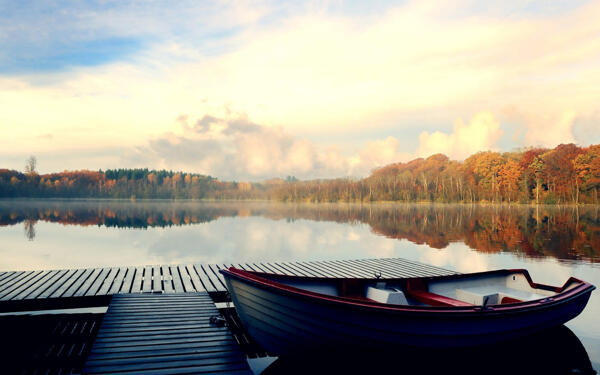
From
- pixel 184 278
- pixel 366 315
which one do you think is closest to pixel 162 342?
pixel 366 315

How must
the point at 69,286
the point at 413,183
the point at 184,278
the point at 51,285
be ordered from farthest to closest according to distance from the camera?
1. the point at 413,183
2. the point at 184,278
3. the point at 51,285
4. the point at 69,286

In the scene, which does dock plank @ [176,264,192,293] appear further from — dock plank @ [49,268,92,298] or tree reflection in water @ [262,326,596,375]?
tree reflection in water @ [262,326,596,375]

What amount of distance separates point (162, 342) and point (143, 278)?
4922mm

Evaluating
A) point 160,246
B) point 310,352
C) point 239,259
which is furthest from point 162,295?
point 160,246

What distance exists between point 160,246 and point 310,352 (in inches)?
754

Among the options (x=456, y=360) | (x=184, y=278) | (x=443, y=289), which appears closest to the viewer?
(x=456, y=360)

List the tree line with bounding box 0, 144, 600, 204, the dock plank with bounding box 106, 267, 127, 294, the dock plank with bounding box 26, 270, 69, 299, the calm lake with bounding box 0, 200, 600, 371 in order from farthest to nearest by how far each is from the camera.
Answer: the tree line with bounding box 0, 144, 600, 204, the calm lake with bounding box 0, 200, 600, 371, the dock plank with bounding box 106, 267, 127, 294, the dock plank with bounding box 26, 270, 69, 299

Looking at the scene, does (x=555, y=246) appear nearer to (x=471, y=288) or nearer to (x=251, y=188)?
(x=471, y=288)

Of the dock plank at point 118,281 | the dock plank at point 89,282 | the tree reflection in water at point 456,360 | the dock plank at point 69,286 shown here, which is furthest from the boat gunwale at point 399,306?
the dock plank at point 69,286

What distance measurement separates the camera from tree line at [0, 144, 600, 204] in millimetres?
72750

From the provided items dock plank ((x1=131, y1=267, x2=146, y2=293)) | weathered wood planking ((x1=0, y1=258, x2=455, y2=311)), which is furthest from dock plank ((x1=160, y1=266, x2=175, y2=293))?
dock plank ((x1=131, y1=267, x2=146, y2=293))

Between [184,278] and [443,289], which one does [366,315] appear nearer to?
[443,289]

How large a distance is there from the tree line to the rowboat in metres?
75.6

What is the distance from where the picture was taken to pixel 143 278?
33.8ft
